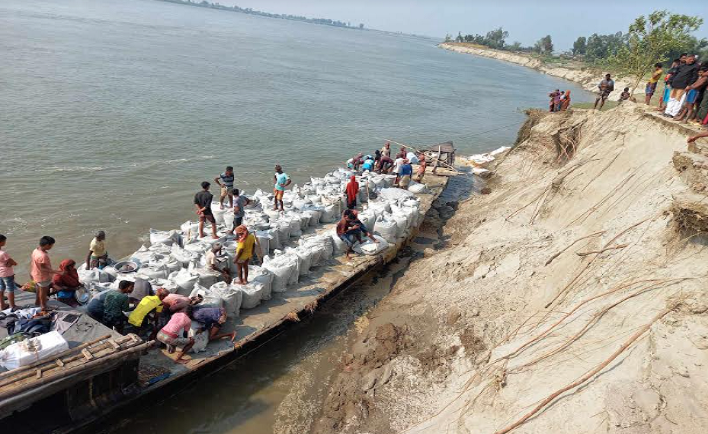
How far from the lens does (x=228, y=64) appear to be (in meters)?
41.0

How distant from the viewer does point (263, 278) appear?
23.6ft

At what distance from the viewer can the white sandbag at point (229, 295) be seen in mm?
6602

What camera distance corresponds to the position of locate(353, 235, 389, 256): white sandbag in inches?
361

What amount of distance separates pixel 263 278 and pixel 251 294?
1.21 ft

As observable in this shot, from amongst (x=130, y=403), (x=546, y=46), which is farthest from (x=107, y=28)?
(x=546, y=46)

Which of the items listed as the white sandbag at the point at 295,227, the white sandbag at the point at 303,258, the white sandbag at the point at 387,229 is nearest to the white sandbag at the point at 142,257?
the white sandbag at the point at 303,258

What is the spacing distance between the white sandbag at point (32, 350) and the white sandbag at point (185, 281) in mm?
2042

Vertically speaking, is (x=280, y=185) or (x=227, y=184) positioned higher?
(x=280, y=185)

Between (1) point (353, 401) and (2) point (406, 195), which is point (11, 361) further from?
(2) point (406, 195)

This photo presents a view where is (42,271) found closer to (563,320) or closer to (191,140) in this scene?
(563,320)

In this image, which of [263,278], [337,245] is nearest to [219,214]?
[337,245]

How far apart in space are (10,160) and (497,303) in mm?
15913

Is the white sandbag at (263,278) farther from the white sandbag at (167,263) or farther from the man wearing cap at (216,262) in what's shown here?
the white sandbag at (167,263)

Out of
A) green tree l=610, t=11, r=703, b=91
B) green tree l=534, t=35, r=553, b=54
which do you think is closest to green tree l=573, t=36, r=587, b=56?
green tree l=534, t=35, r=553, b=54
